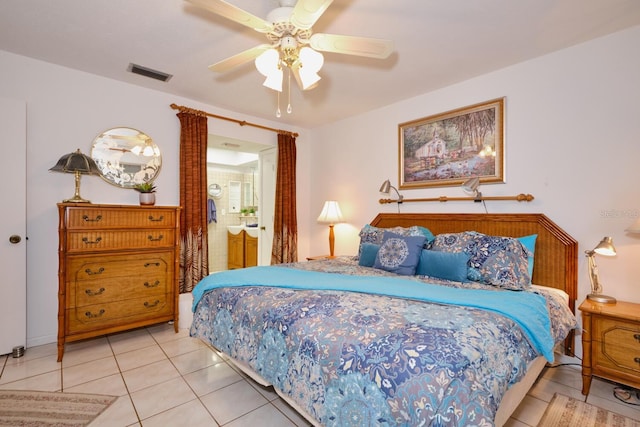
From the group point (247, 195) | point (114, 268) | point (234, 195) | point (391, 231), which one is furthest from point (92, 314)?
point (247, 195)

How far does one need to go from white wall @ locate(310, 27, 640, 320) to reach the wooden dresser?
2.89 metres

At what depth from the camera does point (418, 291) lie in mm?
1771

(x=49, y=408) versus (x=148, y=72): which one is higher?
(x=148, y=72)

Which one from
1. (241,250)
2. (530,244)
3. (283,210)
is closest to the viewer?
(530,244)

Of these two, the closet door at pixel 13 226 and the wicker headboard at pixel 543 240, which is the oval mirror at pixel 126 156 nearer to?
the closet door at pixel 13 226

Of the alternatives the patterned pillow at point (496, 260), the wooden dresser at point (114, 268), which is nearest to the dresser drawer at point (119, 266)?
the wooden dresser at point (114, 268)

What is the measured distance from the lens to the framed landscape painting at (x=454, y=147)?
2816 millimetres

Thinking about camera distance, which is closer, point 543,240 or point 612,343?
point 612,343

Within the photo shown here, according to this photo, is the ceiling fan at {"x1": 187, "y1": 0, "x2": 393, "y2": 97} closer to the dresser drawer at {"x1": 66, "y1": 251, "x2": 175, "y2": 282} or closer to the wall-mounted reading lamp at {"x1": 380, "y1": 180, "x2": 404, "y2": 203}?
the wall-mounted reading lamp at {"x1": 380, "y1": 180, "x2": 404, "y2": 203}

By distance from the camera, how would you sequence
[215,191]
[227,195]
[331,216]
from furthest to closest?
[227,195] < [215,191] < [331,216]

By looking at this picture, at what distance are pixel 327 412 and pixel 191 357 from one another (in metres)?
1.75

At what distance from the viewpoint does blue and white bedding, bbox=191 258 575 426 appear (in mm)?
1034

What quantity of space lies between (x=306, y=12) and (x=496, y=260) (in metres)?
2.08

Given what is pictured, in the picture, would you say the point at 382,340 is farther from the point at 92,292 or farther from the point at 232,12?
the point at 92,292
